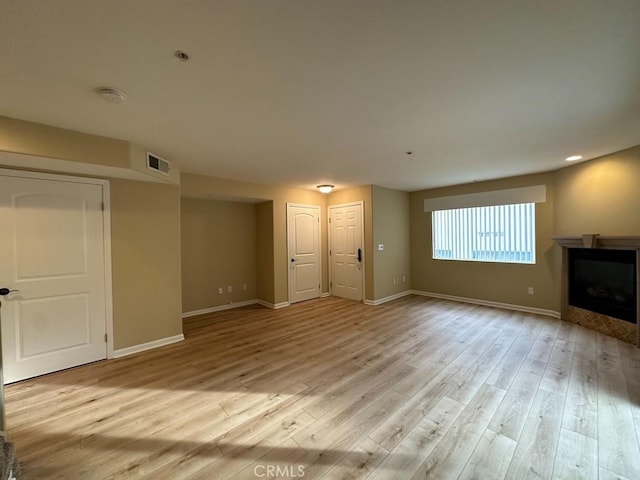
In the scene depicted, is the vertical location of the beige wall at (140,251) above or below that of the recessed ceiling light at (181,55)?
below

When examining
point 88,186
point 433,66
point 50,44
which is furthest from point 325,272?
point 50,44

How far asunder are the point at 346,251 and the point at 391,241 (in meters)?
1.04

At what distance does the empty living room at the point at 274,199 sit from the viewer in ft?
4.58

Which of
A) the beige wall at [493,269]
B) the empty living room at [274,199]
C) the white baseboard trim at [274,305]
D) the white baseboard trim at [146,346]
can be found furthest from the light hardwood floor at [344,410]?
the white baseboard trim at [274,305]

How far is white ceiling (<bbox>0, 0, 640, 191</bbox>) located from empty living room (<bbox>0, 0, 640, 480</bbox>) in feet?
0.05

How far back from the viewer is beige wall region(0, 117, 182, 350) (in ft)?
8.82

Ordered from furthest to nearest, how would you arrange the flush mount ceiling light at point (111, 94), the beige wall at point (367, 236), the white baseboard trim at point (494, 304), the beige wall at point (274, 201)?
1. the beige wall at point (367, 236)
2. the white baseboard trim at point (494, 304)
3. the beige wall at point (274, 201)
4. the flush mount ceiling light at point (111, 94)

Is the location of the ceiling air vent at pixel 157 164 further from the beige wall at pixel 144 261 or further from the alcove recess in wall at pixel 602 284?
the alcove recess in wall at pixel 602 284

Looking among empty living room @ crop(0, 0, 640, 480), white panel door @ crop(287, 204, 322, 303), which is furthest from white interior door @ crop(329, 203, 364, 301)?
empty living room @ crop(0, 0, 640, 480)

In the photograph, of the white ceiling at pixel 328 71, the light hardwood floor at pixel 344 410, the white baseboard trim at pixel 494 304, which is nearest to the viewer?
the white ceiling at pixel 328 71

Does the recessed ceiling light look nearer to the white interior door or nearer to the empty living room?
the empty living room

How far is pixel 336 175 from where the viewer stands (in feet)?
14.3

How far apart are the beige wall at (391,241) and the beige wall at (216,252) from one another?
264 centimetres

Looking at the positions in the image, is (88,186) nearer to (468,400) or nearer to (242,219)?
(242,219)
